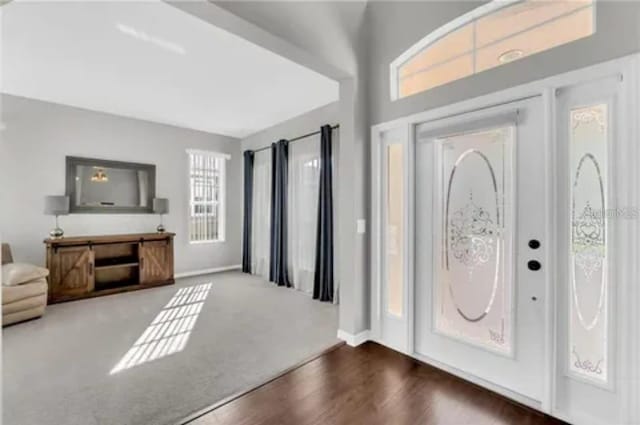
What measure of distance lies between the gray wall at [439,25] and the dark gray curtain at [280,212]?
8.09 feet

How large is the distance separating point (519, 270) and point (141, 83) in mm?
4523

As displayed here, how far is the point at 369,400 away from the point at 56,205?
4811 millimetres

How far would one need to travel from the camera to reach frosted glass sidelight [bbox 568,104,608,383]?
180cm

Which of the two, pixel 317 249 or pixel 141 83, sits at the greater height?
pixel 141 83

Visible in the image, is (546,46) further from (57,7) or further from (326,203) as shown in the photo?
(57,7)

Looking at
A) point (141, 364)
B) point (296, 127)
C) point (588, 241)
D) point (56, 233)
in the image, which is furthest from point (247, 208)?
point (588, 241)

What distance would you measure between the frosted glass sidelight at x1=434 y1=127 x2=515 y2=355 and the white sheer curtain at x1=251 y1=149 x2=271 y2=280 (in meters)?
3.73

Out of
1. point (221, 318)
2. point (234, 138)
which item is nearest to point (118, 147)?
point (234, 138)

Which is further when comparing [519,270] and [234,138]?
[234,138]

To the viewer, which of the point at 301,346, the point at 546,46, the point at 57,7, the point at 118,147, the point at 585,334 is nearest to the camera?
the point at 585,334

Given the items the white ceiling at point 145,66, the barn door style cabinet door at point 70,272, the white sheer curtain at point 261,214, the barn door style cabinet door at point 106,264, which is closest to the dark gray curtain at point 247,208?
the white sheer curtain at point 261,214

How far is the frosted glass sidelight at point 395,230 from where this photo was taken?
286 centimetres

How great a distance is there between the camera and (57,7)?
2.45m

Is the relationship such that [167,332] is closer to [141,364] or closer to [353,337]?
[141,364]
